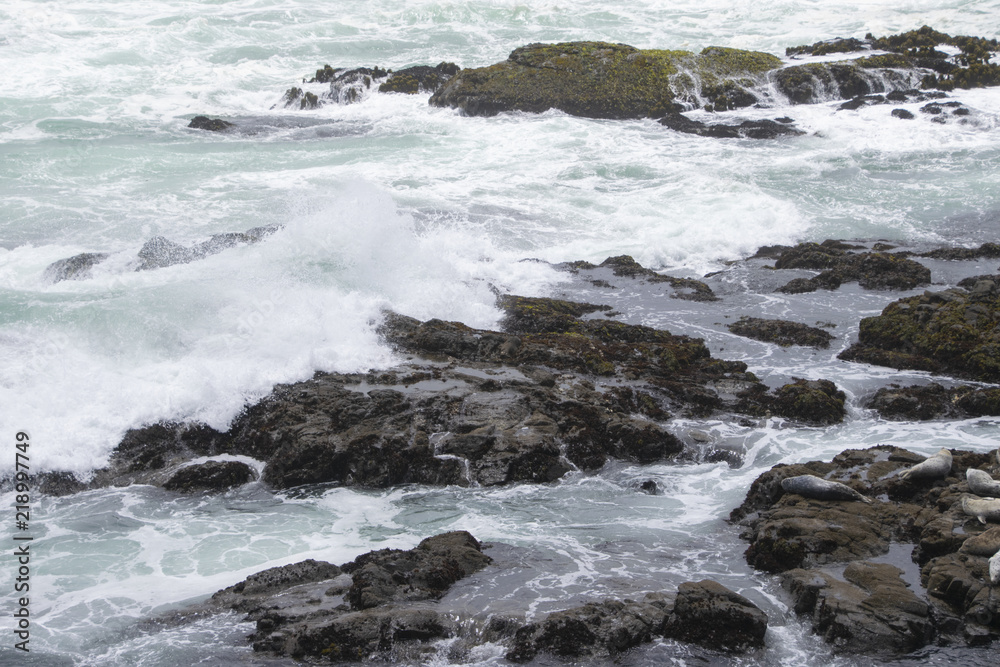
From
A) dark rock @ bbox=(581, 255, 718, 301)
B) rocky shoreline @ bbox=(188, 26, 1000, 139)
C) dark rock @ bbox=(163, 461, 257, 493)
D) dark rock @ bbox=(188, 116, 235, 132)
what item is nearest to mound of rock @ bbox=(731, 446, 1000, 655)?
dark rock @ bbox=(163, 461, 257, 493)

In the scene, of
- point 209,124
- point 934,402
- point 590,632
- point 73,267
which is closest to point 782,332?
point 934,402

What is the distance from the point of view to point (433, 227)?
17.8m

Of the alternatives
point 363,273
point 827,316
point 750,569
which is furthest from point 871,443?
point 363,273

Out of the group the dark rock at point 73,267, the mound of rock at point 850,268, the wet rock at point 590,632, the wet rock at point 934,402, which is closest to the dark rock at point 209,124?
the dark rock at point 73,267

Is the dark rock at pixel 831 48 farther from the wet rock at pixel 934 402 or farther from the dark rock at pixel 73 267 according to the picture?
the dark rock at pixel 73 267

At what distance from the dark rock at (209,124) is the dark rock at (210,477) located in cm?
1932

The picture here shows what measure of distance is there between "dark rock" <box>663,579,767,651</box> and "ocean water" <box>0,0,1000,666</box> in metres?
0.17

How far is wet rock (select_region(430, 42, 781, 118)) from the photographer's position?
26.8m

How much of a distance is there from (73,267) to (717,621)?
1336 centimetres

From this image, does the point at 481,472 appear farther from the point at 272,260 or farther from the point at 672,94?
the point at 672,94

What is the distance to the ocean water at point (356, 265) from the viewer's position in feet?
25.8

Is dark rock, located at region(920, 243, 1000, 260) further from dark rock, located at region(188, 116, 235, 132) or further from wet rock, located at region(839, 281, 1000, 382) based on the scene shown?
dark rock, located at region(188, 116, 235, 132)

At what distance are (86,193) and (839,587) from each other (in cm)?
1965

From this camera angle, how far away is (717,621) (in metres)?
6.31
